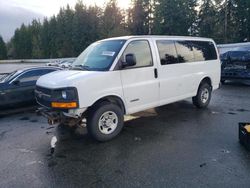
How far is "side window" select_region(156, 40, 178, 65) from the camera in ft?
18.8

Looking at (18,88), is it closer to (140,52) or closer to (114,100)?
(114,100)

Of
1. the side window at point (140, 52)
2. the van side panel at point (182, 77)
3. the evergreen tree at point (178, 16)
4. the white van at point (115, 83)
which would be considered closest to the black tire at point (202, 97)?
the van side panel at point (182, 77)

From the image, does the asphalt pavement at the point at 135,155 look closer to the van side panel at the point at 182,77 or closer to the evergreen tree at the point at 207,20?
the van side panel at the point at 182,77

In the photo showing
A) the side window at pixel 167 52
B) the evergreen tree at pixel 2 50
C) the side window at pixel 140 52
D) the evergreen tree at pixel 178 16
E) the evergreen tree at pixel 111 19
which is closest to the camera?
the side window at pixel 140 52

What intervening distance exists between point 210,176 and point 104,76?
2.49 meters

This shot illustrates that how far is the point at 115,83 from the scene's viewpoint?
190 inches

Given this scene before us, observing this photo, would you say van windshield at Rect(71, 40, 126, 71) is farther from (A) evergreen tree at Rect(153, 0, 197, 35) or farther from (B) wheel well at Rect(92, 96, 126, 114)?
(A) evergreen tree at Rect(153, 0, 197, 35)

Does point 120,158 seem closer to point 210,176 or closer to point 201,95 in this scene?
point 210,176

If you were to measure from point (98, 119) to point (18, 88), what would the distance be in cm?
372

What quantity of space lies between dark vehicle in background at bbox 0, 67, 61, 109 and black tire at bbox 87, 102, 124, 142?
11.7ft

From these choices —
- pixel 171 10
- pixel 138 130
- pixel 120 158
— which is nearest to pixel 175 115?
pixel 138 130

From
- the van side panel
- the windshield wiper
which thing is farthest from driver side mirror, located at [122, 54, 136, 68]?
the van side panel

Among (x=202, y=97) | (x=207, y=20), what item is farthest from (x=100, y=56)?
(x=207, y=20)

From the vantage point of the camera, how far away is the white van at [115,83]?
445 cm
